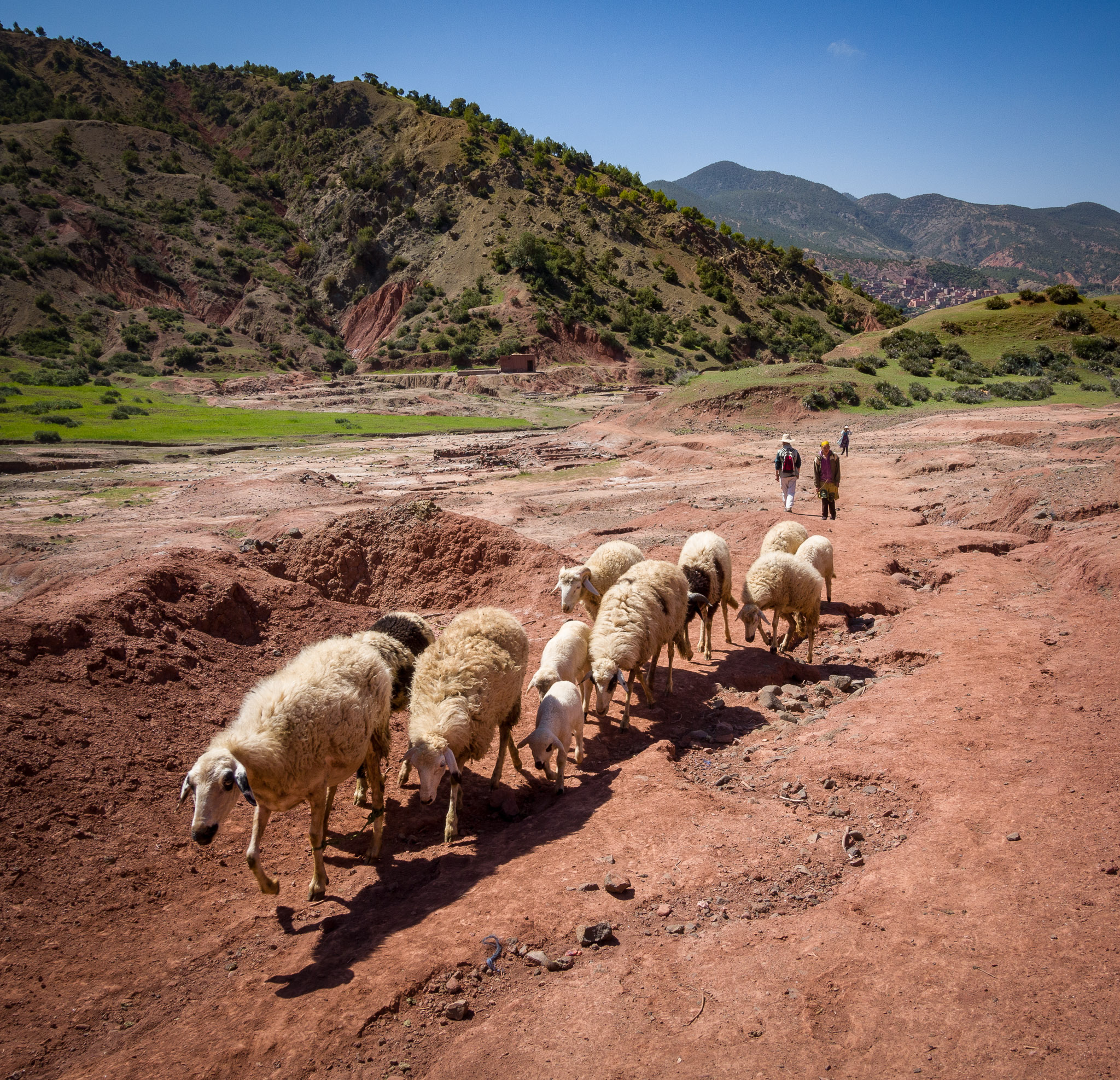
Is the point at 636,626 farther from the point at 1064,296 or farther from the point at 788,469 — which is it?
the point at 1064,296

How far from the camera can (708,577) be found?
34.4 ft

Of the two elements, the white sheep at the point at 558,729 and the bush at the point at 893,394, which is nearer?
the white sheep at the point at 558,729

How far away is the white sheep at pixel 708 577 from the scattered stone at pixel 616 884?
5.09 meters

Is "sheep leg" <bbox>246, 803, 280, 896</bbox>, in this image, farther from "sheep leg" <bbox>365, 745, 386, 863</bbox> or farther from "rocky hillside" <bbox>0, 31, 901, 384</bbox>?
"rocky hillside" <bbox>0, 31, 901, 384</bbox>

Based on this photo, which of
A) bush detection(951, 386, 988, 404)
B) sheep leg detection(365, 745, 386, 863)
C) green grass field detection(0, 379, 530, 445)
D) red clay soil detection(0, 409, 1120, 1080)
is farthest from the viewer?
green grass field detection(0, 379, 530, 445)

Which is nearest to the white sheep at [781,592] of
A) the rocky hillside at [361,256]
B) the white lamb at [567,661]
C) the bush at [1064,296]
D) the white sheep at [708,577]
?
the white sheep at [708,577]

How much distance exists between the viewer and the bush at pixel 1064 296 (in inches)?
1860

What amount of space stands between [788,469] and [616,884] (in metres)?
13.3

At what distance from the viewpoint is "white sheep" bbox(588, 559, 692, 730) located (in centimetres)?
816

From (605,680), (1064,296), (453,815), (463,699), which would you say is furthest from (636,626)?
(1064,296)

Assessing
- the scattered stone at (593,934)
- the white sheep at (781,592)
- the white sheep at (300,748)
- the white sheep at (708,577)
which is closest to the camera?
the scattered stone at (593,934)

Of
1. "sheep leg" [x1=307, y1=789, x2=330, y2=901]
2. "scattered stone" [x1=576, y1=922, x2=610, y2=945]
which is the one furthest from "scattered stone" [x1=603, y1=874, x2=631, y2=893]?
"sheep leg" [x1=307, y1=789, x2=330, y2=901]

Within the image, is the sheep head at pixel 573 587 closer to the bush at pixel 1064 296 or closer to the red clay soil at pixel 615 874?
the red clay soil at pixel 615 874

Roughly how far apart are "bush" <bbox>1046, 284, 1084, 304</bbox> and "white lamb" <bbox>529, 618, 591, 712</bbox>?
52914 millimetres
